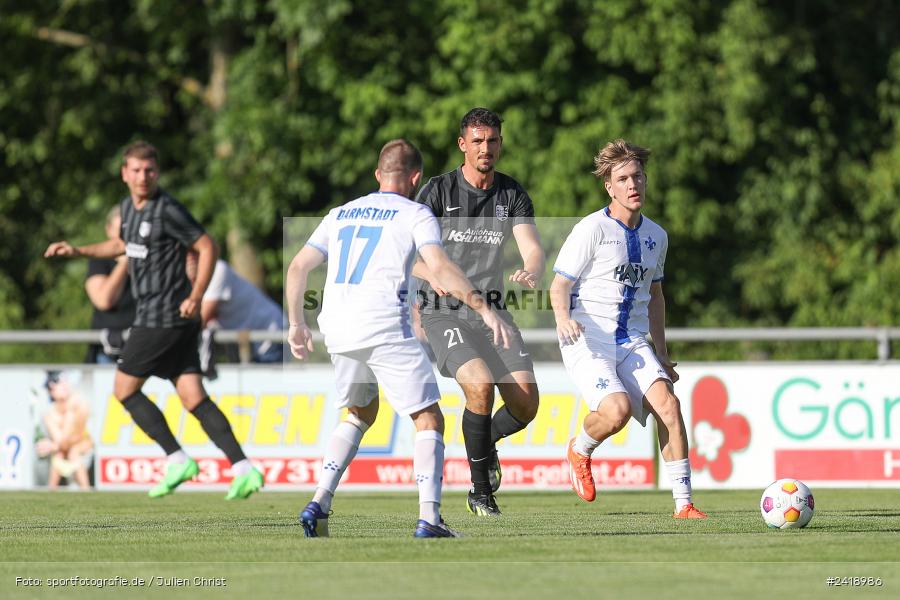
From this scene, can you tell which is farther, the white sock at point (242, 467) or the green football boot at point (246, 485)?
the white sock at point (242, 467)

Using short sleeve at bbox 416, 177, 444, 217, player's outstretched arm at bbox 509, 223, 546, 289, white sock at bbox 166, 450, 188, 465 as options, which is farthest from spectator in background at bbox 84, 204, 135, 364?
player's outstretched arm at bbox 509, 223, 546, 289

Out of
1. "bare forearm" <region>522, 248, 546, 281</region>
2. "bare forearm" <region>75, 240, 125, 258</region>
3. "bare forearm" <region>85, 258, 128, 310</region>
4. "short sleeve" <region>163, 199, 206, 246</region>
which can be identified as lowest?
"bare forearm" <region>522, 248, 546, 281</region>

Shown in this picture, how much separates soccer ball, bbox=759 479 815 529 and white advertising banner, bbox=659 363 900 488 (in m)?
5.21

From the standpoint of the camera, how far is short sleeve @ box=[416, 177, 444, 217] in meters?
9.62

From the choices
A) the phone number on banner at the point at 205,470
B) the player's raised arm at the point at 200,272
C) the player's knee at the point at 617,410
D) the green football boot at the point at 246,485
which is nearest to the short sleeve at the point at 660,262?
the player's knee at the point at 617,410

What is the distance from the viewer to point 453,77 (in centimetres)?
2247

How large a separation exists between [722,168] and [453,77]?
4248 mm

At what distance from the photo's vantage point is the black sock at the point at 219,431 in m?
11.0

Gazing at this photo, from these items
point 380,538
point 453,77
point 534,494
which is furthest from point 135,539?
point 453,77

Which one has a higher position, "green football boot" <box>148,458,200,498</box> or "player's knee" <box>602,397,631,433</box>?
"player's knee" <box>602,397,631,433</box>

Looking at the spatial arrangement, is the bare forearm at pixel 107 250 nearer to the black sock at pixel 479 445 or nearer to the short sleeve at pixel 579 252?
the black sock at pixel 479 445

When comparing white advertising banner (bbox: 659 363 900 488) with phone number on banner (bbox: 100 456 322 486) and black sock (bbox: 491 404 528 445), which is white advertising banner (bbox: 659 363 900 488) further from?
black sock (bbox: 491 404 528 445)

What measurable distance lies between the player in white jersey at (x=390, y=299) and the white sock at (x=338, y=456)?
0.22 ft

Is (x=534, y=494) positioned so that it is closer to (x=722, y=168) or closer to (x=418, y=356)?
(x=418, y=356)
